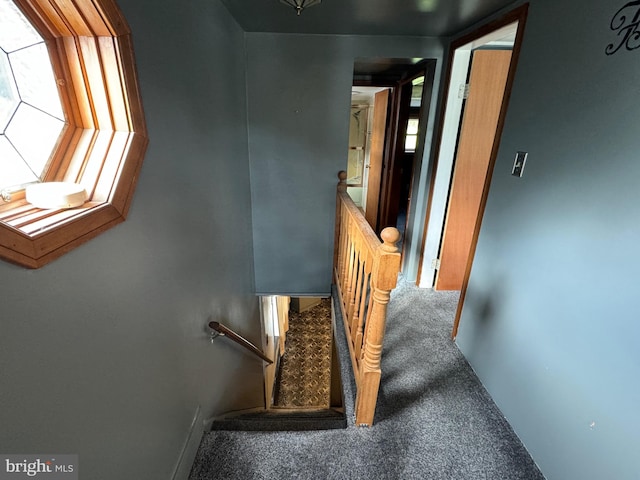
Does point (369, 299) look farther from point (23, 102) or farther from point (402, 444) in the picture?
point (23, 102)

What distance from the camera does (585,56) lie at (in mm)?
1118

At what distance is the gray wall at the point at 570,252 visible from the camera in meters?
0.96

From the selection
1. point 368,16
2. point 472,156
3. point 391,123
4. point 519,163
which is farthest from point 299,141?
point 519,163

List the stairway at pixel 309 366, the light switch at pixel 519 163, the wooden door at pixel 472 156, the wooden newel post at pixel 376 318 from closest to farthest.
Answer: the wooden newel post at pixel 376 318 → the light switch at pixel 519 163 → the wooden door at pixel 472 156 → the stairway at pixel 309 366

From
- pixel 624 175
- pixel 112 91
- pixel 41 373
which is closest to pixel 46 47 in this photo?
pixel 112 91

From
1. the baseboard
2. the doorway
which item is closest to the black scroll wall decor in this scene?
the doorway

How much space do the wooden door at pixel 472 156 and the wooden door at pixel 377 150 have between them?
4.83 ft

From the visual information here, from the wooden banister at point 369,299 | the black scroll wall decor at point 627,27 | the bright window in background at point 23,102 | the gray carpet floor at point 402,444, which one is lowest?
the gray carpet floor at point 402,444

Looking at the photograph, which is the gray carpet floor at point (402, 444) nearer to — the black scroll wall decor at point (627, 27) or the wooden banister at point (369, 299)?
the wooden banister at point (369, 299)

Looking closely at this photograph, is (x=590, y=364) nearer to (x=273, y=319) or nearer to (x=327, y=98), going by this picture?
(x=327, y=98)

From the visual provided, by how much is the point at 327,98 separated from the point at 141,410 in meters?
2.36

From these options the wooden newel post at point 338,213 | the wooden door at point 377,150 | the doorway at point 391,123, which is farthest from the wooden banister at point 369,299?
the wooden door at point 377,150

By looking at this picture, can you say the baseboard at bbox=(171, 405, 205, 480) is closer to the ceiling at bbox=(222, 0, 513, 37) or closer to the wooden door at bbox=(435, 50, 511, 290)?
the wooden door at bbox=(435, 50, 511, 290)

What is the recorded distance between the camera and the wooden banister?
119 centimetres
